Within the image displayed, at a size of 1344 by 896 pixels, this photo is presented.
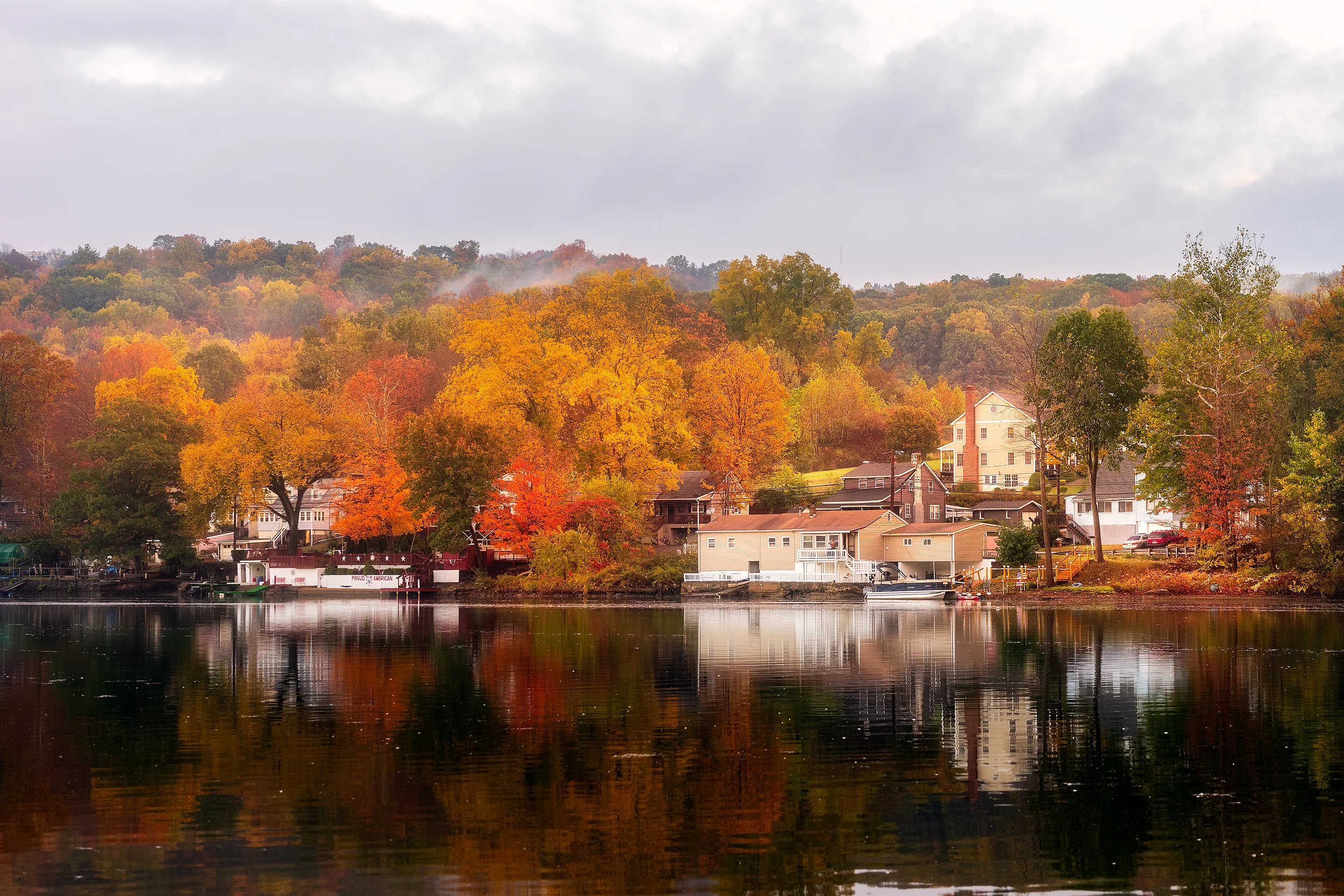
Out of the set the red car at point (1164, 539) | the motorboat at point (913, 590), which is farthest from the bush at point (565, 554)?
the red car at point (1164, 539)

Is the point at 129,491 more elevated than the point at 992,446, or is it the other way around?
the point at 992,446

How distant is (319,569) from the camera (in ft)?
311

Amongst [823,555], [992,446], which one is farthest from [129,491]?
[992,446]

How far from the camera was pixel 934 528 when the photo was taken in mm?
83000

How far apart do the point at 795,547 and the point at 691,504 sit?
51.9 feet

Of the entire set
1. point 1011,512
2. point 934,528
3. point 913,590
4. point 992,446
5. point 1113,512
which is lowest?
point 913,590

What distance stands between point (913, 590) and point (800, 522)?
11963mm

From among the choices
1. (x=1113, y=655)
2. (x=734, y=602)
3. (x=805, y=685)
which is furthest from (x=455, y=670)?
(x=734, y=602)

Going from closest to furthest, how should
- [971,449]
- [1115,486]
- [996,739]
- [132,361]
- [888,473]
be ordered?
[996,739] → [888,473] → [1115,486] → [971,449] → [132,361]

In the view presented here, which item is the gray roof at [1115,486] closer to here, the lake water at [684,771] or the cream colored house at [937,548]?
the cream colored house at [937,548]

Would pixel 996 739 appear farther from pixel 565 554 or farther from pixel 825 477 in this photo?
pixel 825 477

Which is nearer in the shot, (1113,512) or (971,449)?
(1113,512)

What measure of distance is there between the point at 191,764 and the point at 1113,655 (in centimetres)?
2912

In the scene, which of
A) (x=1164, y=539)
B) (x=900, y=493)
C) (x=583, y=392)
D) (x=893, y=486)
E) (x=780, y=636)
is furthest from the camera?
(x=900, y=493)
